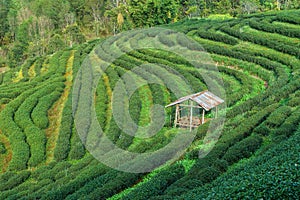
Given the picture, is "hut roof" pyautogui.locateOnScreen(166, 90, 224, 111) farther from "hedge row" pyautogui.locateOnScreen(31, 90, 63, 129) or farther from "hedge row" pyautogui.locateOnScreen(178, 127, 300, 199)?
"hedge row" pyautogui.locateOnScreen(31, 90, 63, 129)

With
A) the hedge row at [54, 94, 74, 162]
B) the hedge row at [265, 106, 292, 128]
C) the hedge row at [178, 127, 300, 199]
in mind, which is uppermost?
the hedge row at [178, 127, 300, 199]

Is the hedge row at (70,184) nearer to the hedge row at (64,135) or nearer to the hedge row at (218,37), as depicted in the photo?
the hedge row at (64,135)

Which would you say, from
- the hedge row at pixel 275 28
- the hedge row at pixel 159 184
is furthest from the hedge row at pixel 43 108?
the hedge row at pixel 275 28

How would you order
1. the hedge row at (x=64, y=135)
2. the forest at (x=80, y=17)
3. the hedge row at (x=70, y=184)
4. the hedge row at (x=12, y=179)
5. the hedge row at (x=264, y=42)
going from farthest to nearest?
the forest at (x=80, y=17) < the hedge row at (x=264, y=42) < the hedge row at (x=64, y=135) < the hedge row at (x=12, y=179) < the hedge row at (x=70, y=184)

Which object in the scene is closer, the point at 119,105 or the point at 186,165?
the point at 186,165

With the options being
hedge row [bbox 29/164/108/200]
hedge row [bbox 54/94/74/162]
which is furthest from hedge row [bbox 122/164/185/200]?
hedge row [bbox 54/94/74/162]

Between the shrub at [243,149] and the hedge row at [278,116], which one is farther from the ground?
the hedge row at [278,116]

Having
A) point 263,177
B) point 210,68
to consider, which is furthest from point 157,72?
point 263,177

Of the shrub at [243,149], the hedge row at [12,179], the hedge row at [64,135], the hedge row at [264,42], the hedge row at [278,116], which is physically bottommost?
the hedge row at [12,179]

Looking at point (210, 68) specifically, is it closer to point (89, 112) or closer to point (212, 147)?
point (89, 112)
